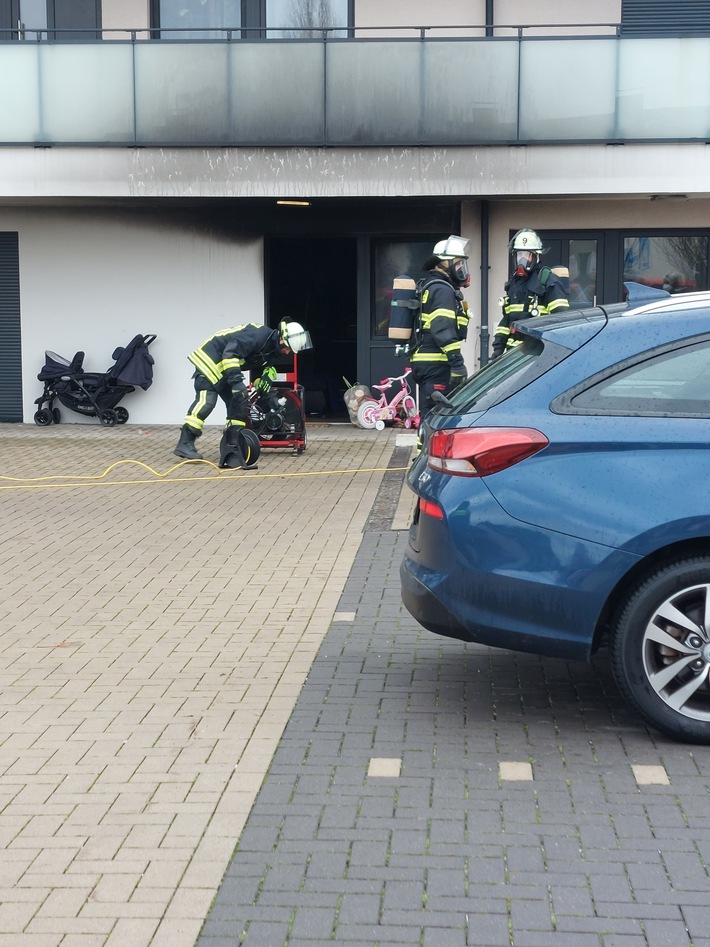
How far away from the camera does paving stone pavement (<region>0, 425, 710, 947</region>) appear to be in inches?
147

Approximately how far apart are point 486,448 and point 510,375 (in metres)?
0.39

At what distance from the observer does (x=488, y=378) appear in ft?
18.2

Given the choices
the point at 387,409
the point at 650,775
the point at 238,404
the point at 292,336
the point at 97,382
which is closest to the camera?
the point at 650,775

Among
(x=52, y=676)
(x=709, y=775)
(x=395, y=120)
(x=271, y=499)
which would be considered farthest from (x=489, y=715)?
(x=395, y=120)

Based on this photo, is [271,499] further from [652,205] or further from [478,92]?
[652,205]

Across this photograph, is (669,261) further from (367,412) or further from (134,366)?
(134,366)

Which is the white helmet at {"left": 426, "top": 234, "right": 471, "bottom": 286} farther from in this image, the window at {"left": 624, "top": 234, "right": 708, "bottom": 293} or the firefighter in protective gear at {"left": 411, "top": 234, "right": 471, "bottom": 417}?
the window at {"left": 624, "top": 234, "right": 708, "bottom": 293}

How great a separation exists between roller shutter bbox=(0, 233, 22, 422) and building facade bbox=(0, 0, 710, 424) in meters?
0.03

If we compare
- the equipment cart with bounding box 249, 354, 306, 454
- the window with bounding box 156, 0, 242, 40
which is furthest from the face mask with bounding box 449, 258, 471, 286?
the window with bounding box 156, 0, 242, 40

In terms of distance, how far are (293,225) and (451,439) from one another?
12133 millimetres

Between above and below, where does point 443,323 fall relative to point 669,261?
below

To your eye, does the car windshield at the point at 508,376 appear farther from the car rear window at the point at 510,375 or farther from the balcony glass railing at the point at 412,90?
the balcony glass railing at the point at 412,90

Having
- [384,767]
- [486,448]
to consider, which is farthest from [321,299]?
[384,767]

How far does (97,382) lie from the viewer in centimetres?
1692
